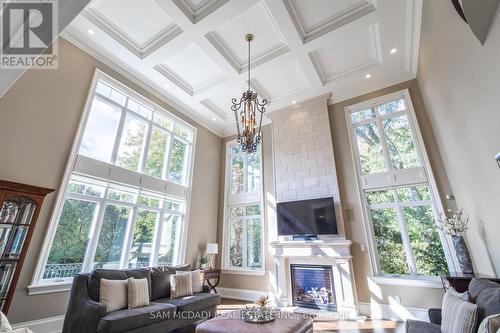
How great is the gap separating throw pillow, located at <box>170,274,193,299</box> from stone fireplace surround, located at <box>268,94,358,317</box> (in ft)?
7.74

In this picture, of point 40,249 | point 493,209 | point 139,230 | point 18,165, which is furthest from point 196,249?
point 493,209

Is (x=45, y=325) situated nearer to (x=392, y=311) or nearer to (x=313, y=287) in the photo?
(x=313, y=287)

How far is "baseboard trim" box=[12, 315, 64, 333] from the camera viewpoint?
3398mm

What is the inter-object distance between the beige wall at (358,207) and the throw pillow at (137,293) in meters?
3.31

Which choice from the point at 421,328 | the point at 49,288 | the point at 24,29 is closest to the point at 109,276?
the point at 49,288

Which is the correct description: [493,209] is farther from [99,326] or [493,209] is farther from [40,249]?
[40,249]

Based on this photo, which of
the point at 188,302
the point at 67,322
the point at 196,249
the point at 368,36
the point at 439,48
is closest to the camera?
the point at 67,322

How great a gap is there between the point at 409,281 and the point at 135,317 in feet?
→ 15.8

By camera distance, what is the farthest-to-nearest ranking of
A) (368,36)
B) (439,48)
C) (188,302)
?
(368,36)
(188,302)
(439,48)

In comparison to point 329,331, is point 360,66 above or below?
above

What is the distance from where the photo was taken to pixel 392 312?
4.57 m

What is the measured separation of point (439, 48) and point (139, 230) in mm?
6530

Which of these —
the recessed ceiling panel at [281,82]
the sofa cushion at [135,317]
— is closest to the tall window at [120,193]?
the sofa cushion at [135,317]

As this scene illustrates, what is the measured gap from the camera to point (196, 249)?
6504mm
